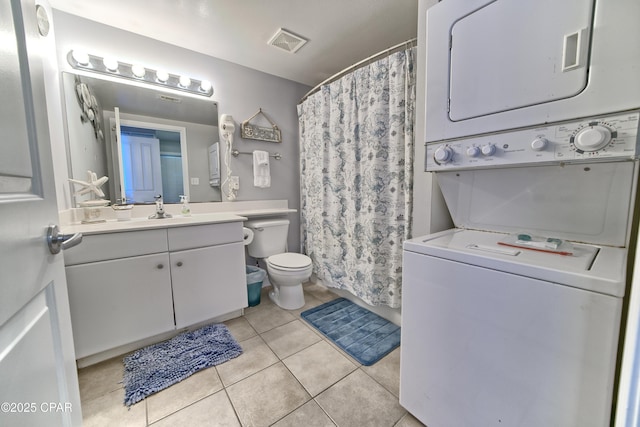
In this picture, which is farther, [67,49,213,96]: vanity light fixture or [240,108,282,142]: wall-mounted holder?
[240,108,282,142]: wall-mounted holder

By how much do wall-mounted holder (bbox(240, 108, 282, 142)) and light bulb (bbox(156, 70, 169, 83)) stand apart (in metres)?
0.69

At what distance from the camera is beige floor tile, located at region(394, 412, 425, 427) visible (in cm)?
108

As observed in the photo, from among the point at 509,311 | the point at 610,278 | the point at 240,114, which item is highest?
the point at 240,114

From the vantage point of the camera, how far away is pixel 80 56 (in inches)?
66.3

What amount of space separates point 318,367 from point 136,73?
2536 millimetres

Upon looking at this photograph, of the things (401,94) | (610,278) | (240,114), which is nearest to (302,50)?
(240,114)

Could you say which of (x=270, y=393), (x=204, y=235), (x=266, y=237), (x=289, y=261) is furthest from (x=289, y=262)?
(x=270, y=393)

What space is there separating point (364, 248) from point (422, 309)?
3.18 feet

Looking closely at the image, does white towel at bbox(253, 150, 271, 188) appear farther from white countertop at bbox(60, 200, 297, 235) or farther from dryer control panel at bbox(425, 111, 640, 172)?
dryer control panel at bbox(425, 111, 640, 172)

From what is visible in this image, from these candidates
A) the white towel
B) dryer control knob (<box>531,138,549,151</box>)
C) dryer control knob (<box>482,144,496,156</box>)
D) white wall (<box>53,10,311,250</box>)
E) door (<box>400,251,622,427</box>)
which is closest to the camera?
door (<box>400,251,622,427</box>)

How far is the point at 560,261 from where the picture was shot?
73 cm

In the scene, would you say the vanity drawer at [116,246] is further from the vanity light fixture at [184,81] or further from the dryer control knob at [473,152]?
the dryer control knob at [473,152]

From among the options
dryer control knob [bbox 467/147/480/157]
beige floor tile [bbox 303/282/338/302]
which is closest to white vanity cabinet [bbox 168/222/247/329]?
beige floor tile [bbox 303/282/338/302]

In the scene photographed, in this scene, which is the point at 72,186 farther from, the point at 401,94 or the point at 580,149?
the point at 580,149
